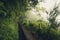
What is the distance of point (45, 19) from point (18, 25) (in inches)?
21.3

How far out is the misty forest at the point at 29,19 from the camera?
6.06 m

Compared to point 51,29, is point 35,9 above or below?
above

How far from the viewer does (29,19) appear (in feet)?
20.3

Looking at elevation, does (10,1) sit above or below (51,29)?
above

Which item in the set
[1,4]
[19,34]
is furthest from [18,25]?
[1,4]

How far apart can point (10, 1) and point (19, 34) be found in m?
0.67

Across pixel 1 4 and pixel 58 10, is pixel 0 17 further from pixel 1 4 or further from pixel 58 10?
pixel 58 10

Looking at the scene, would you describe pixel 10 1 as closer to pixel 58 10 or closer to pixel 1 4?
pixel 1 4

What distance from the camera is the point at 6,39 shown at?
5.99 meters

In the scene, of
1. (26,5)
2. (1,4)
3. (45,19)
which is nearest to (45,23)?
(45,19)

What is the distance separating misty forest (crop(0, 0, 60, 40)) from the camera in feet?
19.9

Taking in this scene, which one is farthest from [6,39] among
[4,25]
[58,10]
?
[58,10]

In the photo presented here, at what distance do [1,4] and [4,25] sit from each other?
1.31 ft

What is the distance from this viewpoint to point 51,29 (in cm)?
612
